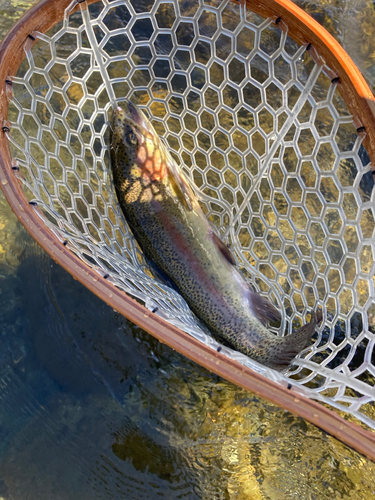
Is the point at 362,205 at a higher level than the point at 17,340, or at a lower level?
higher

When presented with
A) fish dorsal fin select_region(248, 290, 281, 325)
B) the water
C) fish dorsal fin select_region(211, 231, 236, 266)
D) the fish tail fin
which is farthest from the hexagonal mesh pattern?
the water

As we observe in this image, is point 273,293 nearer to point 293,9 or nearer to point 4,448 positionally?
point 293,9

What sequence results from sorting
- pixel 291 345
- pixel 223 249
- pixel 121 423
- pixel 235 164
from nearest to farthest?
pixel 291 345 < pixel 223 249 < pixel 121 423 < pixel 235 164

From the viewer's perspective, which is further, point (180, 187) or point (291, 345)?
point (180, 187)

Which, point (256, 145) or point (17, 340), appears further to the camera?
point (256, 145)

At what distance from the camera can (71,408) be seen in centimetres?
283

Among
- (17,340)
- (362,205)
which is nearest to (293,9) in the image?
(362,205)

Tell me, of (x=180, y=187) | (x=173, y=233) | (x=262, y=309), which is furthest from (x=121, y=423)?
(x=180, y=187)

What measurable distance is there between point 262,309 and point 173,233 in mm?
750

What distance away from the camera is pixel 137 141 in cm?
254

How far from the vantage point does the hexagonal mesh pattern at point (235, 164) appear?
7.68 ft

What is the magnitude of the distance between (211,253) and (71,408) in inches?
57.5

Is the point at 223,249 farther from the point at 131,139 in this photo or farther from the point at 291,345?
the point at 131,139

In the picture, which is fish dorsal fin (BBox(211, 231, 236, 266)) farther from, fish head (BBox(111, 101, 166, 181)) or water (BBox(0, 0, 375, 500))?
water (BBox(0, 0, 375, 500))
